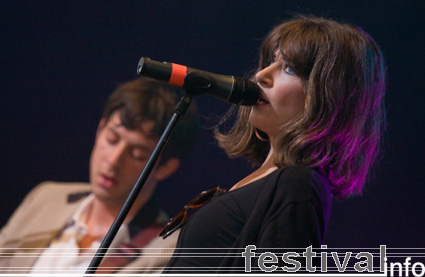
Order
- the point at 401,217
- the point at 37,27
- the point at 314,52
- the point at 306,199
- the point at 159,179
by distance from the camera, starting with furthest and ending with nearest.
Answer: the point at 37,27 → the point at 159,179 → the point at 401,217 → the point at 314,52 → the point at 306,199

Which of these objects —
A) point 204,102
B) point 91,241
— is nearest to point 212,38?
point 204,102

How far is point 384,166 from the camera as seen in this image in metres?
1.35

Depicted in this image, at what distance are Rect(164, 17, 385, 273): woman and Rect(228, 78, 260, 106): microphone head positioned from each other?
0.23ft

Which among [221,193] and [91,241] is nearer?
[221,193]

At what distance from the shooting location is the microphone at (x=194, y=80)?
37.4 inches

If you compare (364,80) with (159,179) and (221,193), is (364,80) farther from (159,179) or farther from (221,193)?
(159,179)

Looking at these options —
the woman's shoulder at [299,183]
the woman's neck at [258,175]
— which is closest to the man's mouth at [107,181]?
the woman's neck at [258,175]

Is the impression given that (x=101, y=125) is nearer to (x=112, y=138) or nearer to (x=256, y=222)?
(x=112, y=138)

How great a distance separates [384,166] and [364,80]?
345 mm

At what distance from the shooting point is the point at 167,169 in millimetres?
1516

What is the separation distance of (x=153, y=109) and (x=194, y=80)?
2.02 feet

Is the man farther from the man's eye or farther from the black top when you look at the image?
the black top

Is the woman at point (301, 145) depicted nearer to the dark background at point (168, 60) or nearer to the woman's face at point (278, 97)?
the woman's face at point (278, 97)

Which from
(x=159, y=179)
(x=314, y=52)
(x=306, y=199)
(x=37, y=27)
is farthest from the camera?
(x=37, y=27)
